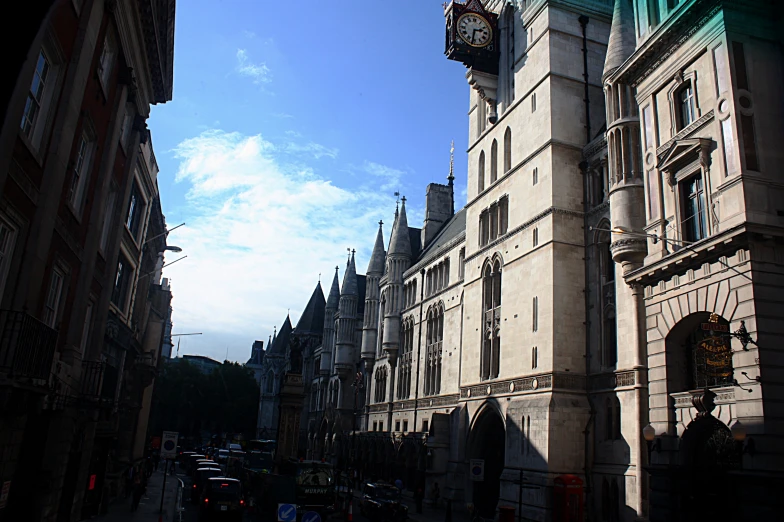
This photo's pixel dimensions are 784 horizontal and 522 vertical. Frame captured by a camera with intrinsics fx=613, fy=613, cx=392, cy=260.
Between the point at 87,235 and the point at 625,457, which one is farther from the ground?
the point at 87,235

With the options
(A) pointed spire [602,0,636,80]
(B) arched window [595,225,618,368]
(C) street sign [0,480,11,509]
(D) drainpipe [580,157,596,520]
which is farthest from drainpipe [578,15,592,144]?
(C) street sign [0,480,11,509]

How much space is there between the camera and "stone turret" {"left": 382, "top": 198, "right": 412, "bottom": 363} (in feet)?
193

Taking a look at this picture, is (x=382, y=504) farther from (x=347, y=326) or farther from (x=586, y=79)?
(x=347, y=326)

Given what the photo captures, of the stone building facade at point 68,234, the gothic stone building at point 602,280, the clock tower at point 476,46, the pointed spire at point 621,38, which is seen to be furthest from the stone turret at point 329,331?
the pointed spire at point 621,38

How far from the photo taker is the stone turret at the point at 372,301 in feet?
217

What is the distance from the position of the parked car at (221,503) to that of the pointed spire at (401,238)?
3946 cm

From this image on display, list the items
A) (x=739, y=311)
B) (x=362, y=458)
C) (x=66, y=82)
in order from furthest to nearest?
(x=362, y=458)
(x=739, y=311)
(x=66, y=82)

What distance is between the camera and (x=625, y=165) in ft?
85.4

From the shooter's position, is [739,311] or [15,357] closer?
[15,357]

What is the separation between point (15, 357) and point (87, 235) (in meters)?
A: 7.48

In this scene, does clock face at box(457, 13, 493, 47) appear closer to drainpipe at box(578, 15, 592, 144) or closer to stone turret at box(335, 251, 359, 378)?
drainpipe at box(578, 15, 592, 144)

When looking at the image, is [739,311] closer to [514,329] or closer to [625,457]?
[625,457]

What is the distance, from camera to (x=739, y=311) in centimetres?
1492

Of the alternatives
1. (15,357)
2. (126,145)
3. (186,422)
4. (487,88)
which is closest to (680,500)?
(15,357)
